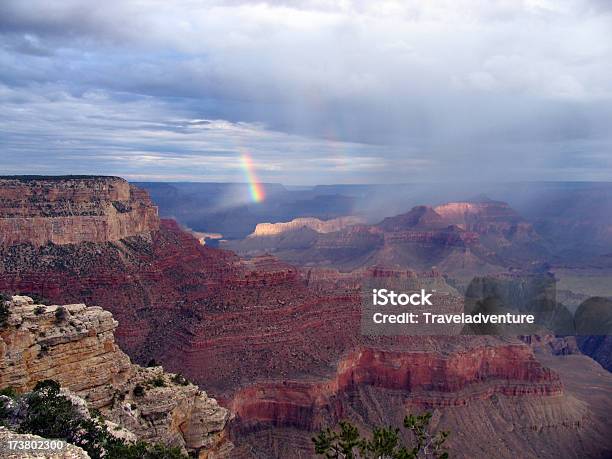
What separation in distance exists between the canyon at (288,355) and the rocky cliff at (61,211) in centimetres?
30

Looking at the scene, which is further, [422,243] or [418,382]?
[422,243]

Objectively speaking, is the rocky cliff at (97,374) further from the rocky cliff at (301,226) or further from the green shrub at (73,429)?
the rocky cliff at (301,226)


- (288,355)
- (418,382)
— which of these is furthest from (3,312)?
(418,382)

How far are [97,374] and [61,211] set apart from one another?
3948 cm

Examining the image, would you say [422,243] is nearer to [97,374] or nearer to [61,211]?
[61,211]

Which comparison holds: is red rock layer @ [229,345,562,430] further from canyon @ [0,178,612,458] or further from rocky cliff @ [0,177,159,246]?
rocky cliff @ [0,177,159,246]

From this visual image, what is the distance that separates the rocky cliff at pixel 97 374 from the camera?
832 inches

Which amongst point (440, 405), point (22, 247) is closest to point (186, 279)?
→ point (22, 247)

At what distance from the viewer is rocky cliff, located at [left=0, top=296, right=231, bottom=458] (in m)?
21.1

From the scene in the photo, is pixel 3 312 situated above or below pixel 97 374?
above

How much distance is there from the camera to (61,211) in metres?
58.2

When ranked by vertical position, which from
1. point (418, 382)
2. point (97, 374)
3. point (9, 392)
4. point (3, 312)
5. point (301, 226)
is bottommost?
point (301, 226)

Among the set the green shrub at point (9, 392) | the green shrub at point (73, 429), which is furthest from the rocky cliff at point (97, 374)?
the green shrub at point (73, 429)

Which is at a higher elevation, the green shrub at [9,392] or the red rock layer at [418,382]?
the green shrub at [9,392]
